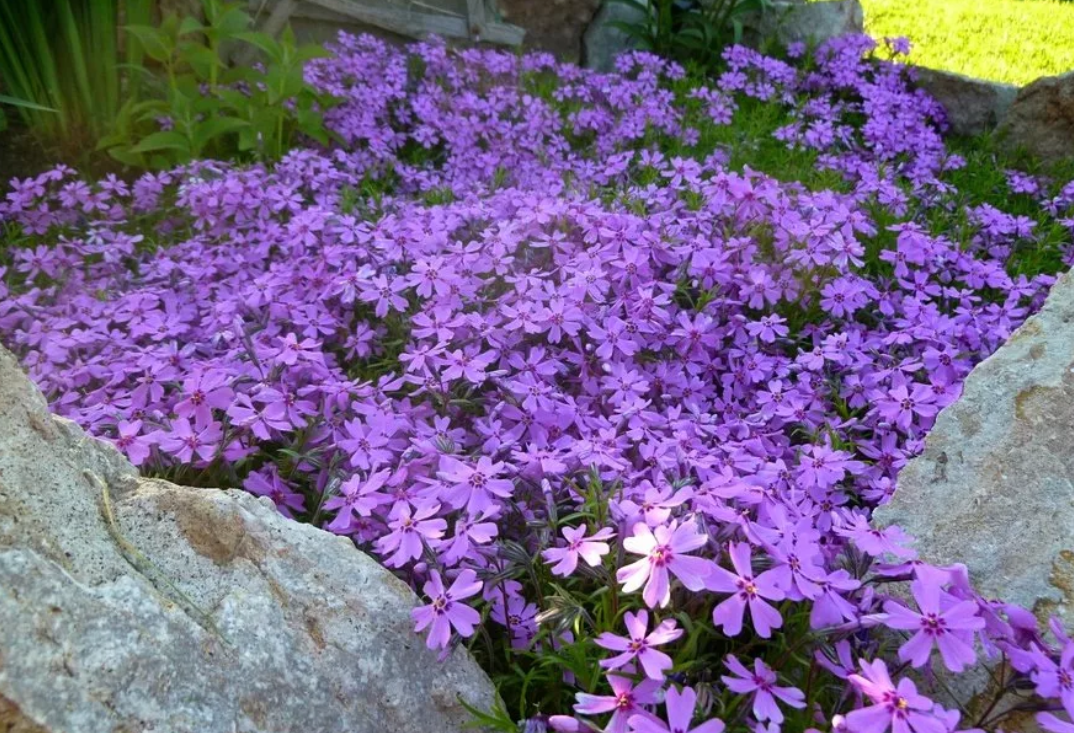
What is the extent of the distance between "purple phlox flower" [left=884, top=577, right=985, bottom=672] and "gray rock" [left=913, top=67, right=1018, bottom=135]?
4.78 meters

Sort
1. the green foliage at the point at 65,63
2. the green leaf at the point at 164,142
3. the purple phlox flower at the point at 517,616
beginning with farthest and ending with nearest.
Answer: the green foliage at the point at 65,63 → the green leaf at the point at 164,142 → the purple phlox flower at the point at 517,616

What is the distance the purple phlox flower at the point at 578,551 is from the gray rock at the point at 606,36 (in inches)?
210

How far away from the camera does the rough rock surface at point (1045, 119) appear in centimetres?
505

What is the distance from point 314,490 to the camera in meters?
2.23

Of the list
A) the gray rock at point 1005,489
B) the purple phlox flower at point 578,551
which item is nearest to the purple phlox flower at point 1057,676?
the gray rock at point 1005,489

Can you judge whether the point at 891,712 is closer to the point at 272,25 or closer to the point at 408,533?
the point at 408,533

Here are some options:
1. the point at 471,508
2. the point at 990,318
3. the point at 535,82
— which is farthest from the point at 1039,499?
the point at 535,82

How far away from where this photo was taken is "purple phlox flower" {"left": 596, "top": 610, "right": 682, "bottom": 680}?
144 centimetres

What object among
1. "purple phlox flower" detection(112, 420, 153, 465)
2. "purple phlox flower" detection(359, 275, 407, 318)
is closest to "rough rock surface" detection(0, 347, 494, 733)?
"purple phlox flower" detection(112, 420, 153, 465)

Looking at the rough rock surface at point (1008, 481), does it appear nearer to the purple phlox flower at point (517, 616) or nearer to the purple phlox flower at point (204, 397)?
the purple phlox flower at point (517, 616)

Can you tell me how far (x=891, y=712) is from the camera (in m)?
1.34

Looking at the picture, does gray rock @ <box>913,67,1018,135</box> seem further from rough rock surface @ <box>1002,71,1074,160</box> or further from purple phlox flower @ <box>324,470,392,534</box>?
purple phlox flower @ <box>324,470,392,534</box>

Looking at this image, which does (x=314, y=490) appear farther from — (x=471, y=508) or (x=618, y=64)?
(x=618, y=64)

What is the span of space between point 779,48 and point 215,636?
594 cm
